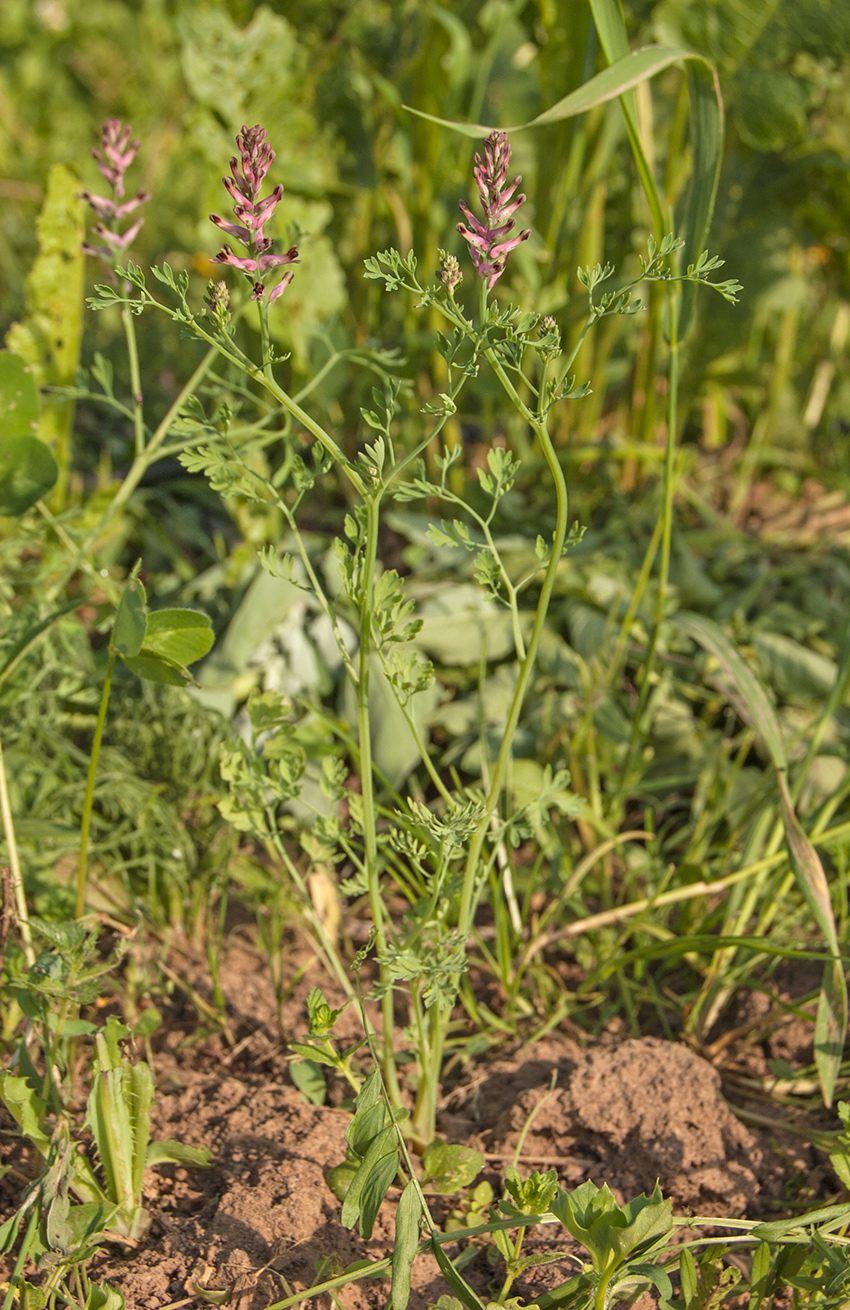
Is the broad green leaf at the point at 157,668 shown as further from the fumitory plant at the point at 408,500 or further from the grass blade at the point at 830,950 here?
the grass blade at the point at 830,950

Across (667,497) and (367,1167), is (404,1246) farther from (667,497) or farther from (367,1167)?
(667,497)

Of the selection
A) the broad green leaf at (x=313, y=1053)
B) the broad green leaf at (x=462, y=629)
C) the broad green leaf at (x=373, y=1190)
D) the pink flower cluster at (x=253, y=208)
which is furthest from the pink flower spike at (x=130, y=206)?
the broad green leaf at (x=373, y=1190)

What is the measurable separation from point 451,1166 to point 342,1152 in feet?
0.43

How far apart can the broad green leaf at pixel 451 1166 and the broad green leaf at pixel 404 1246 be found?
156mm

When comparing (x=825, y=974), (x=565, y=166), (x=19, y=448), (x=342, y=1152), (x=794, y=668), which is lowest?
(x=342, y=1152)

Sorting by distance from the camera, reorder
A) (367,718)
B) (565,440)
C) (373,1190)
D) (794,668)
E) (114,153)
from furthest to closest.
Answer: (565,440), (794,668), (114,153), (367,718), (373,1190)

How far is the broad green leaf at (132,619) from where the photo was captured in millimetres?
978

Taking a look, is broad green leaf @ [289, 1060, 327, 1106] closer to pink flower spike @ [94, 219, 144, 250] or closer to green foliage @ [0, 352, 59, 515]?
green foliage @ [0, 352, 59, 515]

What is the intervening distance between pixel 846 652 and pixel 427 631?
664mm

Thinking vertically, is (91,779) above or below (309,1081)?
above

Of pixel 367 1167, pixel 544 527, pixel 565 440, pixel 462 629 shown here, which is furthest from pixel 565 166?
pixel 367 1167

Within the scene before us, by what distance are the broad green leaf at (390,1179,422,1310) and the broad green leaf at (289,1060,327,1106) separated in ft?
0.94

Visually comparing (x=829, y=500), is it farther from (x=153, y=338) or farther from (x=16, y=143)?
(x=16, y=143)

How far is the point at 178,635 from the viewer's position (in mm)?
1067
